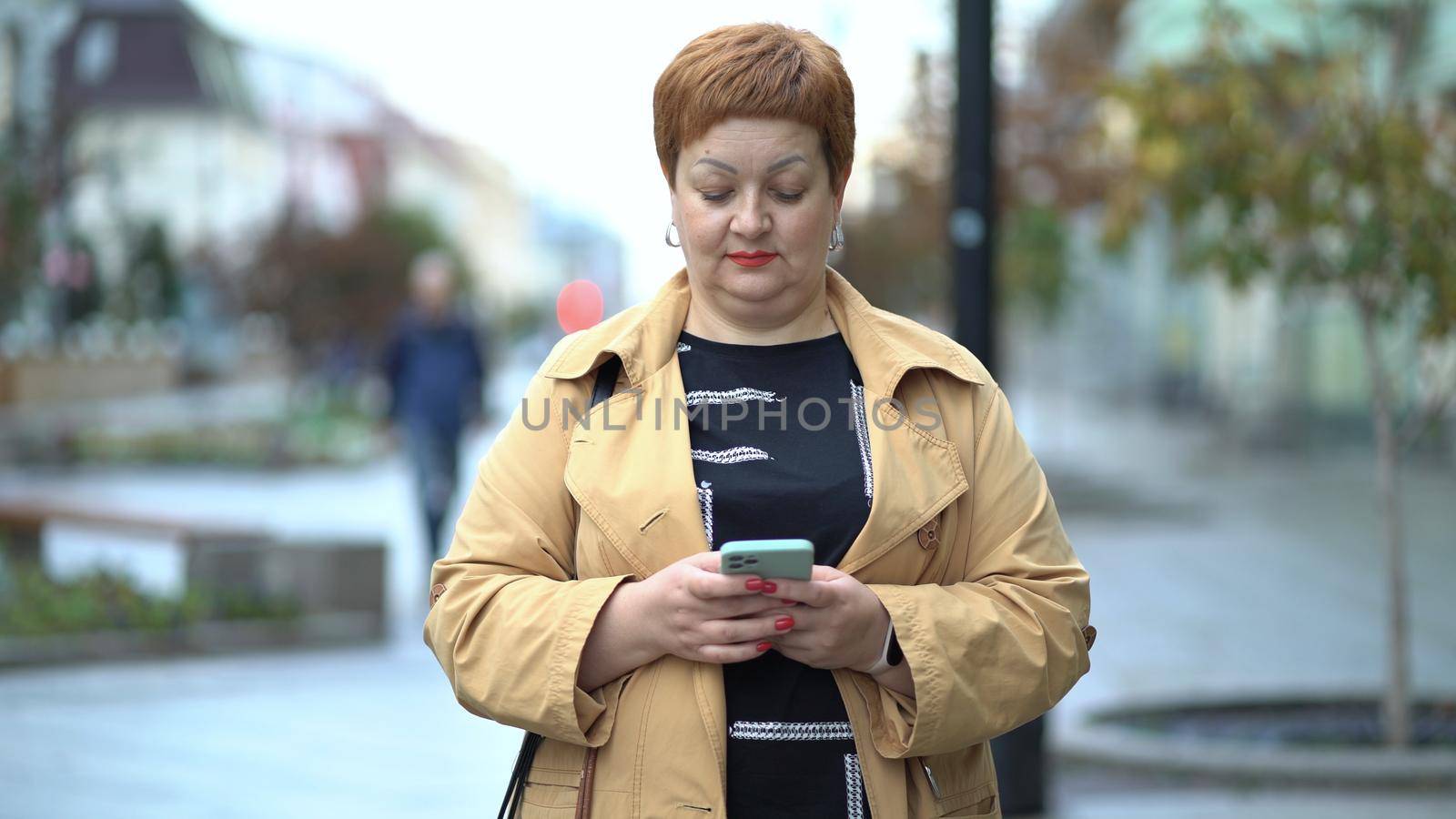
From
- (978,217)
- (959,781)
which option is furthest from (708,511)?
(978,217)

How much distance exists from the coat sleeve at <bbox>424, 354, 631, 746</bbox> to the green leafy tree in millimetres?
5342

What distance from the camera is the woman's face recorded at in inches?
95.0

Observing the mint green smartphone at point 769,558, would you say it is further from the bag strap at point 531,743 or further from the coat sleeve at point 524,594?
the bag strap at point 531,743

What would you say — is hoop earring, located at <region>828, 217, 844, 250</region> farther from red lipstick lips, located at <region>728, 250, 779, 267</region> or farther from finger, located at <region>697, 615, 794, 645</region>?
finger, located at <region>697, 615, 794, 645</region>

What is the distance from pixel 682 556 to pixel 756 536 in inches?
4.4

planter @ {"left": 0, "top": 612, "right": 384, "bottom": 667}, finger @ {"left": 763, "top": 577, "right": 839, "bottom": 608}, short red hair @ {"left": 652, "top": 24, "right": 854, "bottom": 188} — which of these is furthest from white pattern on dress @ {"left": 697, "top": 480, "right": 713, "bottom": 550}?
planter @ {"left": 0, "top": 612, "right": 384, "bottom": 667}

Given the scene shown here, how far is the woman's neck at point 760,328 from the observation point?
8.48ft

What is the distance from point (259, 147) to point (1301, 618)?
80014 millimetres

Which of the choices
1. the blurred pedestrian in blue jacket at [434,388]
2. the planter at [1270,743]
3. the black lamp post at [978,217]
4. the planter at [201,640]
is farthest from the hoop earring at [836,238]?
the blurred pedestrian in blue jacket at [434,388]

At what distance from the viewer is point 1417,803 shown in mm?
6320

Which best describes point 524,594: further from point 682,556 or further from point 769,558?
point 769,558

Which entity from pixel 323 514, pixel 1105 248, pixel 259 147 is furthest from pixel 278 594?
pixel 259 147

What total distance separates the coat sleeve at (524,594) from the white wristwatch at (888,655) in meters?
0.35

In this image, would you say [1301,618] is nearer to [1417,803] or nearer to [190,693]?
[1417,803]
